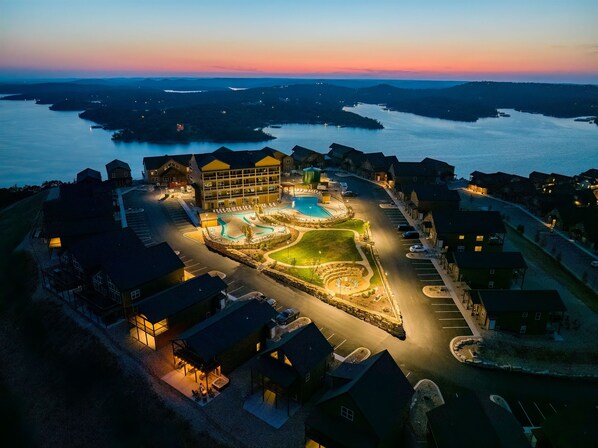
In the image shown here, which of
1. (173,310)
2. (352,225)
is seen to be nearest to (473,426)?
(173,310)

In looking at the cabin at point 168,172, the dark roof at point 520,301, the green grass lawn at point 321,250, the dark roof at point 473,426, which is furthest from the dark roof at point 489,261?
the cabin at point 168,172

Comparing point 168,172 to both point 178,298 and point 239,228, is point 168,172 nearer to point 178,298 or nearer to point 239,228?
point 239,228

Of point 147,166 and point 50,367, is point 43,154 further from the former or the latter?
point 50,367

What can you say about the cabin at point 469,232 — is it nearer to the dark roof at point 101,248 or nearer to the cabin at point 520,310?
the cabin at point 520,310

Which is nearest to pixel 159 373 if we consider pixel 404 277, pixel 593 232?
pixel 404 277

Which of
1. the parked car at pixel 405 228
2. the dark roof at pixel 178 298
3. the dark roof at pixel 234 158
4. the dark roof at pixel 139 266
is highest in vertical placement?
the dark roof at pixel 234 158

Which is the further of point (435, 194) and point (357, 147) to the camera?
point (357, 147)
